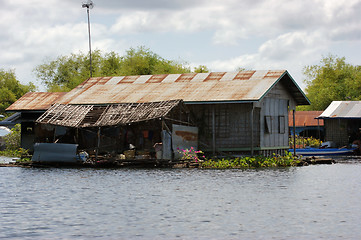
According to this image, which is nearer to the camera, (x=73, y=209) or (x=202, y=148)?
(x=73, y=209)

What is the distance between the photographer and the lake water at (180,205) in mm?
15586

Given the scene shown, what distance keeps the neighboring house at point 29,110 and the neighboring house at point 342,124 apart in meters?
24.9

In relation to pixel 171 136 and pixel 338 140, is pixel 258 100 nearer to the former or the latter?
pixel 171 136

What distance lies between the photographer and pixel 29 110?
141 feet

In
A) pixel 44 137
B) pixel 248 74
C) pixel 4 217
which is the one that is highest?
pixel 248 74

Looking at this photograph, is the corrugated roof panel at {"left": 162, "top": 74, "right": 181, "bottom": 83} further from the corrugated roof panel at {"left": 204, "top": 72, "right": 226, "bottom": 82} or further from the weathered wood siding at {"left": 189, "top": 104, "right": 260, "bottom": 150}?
the weathered wood siding at {"left": 189, "top": 104, "right": 260, "bottom": 150}

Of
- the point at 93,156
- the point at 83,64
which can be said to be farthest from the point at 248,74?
the point at 83,64

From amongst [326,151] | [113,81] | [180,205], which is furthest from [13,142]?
[180,205]

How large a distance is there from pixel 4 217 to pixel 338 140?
43.9 m

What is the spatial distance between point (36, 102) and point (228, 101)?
15.4m

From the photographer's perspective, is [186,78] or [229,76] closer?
[229,76]

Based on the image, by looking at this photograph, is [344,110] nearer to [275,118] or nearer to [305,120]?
[305,120]

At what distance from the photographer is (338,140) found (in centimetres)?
5709

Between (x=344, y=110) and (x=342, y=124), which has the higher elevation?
(x=344, y=110)
